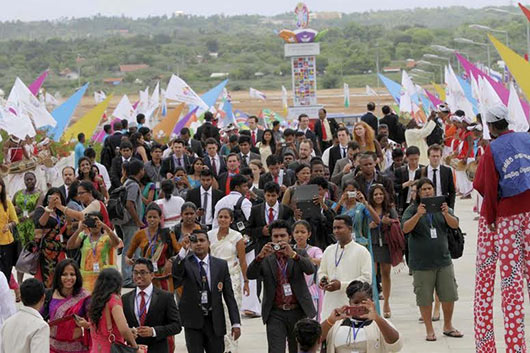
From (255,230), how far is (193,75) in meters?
138

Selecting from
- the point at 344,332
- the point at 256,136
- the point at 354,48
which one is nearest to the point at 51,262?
the point at 344,332

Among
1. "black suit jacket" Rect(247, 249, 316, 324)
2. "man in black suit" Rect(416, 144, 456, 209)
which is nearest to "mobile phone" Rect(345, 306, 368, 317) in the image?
"black suit jacket" Rect(247, 249, 316, 324)

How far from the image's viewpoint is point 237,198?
14742mm

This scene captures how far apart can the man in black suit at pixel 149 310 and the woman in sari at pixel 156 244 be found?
250 cm

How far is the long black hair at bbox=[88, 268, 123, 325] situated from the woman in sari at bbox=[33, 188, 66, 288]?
4.88m

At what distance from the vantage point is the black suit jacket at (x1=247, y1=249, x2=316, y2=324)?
1102 centimetres

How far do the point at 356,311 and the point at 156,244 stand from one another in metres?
4.68

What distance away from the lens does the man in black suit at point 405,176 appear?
16.2 meters

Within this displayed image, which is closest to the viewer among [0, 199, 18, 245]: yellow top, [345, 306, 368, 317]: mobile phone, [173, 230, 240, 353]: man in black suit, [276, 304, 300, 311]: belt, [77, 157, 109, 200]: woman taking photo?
Result: [345, 306, 368, 317]: mobile phone

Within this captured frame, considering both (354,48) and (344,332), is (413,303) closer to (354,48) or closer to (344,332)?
(344,332)

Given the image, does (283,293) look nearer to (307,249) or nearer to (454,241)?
(307,249)

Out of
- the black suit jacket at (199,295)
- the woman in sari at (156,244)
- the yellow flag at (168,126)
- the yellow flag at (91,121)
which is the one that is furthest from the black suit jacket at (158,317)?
the yellow flag at (168,126)

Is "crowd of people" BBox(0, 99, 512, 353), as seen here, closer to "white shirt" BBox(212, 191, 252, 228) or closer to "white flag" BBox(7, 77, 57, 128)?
"white shirt" BBox(212, 191, 252, 228)

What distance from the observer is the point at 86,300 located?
9.94 meters
